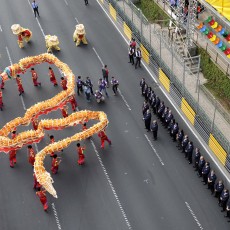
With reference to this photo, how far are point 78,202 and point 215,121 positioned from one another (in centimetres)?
970

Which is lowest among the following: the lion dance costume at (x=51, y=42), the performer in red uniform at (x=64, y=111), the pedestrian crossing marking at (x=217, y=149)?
the pedestrian crossing marking at (x=217, y=149)

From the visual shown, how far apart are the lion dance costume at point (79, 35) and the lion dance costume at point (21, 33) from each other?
3788 millimetres

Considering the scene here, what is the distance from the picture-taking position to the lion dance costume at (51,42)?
115 ft

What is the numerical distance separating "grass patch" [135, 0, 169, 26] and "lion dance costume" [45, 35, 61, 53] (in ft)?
28.5

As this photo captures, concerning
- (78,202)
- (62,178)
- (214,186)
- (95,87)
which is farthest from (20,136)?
(214,186)

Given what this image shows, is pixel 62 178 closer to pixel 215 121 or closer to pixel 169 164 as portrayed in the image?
pixel 169 164

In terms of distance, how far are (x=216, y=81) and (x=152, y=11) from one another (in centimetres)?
1102

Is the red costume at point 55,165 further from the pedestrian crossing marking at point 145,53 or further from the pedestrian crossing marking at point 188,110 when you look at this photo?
the pedestrian crossing marking at point 145,53

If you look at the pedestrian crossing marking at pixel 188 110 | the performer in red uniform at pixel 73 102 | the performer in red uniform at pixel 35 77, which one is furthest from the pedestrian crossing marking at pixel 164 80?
the performer in red uniform at pixel 35 77

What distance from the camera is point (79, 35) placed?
3556cm

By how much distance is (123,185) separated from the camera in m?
24.9

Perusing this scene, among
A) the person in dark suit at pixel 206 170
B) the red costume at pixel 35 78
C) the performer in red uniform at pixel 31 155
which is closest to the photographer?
the person in dark suit at pixel 206 170

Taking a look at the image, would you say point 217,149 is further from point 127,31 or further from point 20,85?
point 127,31

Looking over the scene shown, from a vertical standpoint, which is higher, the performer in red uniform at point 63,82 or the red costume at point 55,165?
the performer in red uniform at point 63,82
